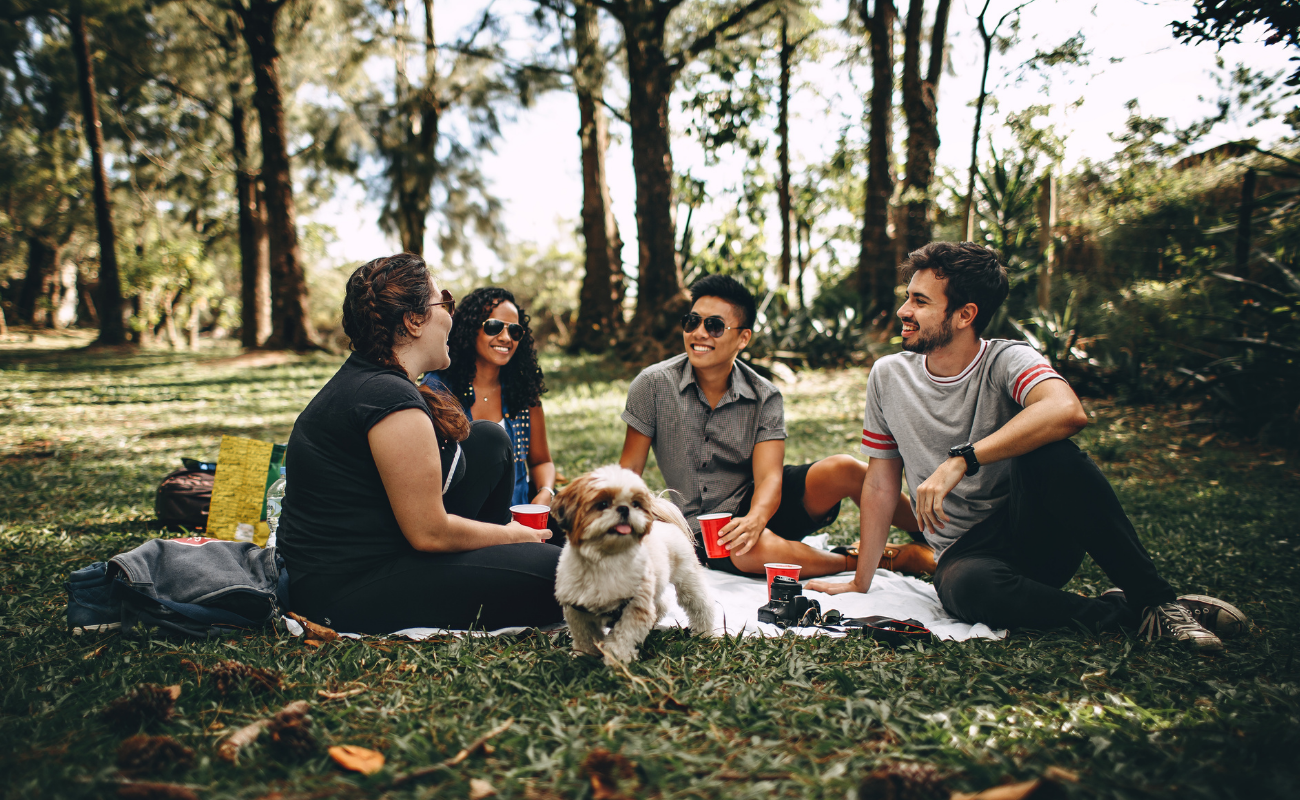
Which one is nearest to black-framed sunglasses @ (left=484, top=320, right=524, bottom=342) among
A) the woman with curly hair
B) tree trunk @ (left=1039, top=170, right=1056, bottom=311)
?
the woman with curly hair

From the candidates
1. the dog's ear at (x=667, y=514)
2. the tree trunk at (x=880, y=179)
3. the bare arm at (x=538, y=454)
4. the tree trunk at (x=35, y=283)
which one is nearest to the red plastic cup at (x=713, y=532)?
the dog's ear at (x=667, y=514)

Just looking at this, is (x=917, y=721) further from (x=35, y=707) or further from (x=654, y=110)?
(x=654, y=110)

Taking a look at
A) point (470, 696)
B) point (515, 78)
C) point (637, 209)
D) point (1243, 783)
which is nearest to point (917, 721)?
point (1243, 783)

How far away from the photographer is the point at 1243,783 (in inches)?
65.0

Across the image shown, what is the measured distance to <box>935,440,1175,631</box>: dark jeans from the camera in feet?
8.60

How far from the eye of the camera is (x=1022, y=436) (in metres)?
2.65

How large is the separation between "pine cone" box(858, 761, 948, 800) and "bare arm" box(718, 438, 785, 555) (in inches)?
59.5

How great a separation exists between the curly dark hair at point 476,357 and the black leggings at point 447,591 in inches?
44.7

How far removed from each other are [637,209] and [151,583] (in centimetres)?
1061

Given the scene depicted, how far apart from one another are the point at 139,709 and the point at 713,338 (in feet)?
8.76

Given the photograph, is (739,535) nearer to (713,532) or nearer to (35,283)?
(713,532)

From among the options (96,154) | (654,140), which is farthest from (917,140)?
(96,154)

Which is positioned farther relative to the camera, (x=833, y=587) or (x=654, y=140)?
(x=654, y=140)

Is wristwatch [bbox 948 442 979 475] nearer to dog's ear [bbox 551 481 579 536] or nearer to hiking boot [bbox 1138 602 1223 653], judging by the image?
hiking boot [bbox 1138 602 1223 653]
